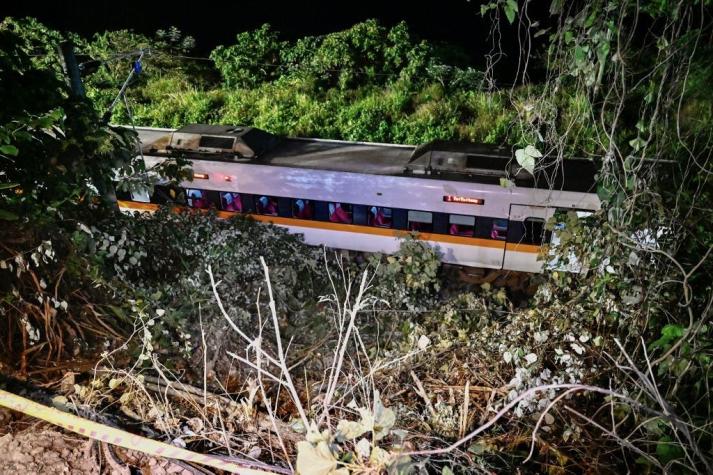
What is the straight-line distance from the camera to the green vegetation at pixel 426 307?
10.5 ft

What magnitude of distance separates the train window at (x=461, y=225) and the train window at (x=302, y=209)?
8.92 feet

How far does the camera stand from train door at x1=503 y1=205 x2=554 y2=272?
911 cm

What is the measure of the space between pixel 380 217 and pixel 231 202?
10.1ft

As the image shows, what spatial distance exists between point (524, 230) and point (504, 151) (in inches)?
62.0

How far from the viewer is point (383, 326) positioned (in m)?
8.53

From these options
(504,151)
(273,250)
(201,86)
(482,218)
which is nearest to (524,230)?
(482,218)

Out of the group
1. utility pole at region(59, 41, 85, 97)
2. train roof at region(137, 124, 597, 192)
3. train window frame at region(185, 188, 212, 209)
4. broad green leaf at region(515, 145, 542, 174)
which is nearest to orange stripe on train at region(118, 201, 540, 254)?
train window frame at region(185, 188, 212, 209)

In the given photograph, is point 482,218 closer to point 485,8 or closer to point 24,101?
point 485,8

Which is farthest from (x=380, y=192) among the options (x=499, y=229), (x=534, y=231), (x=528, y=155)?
(x=528, y=155)

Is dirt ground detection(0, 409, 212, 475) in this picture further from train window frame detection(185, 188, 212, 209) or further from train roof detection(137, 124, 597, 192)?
Answer: train window frame detection(185, 188, 212, 209)

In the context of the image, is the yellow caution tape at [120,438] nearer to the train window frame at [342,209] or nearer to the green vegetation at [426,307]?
the green vegetation at [426,307]

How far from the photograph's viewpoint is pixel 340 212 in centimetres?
1023

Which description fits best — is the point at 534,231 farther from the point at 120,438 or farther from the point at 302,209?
the point at 120,438

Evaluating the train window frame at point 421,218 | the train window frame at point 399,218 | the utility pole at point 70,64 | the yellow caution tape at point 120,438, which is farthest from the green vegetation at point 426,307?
the utility pole at point 70,64
